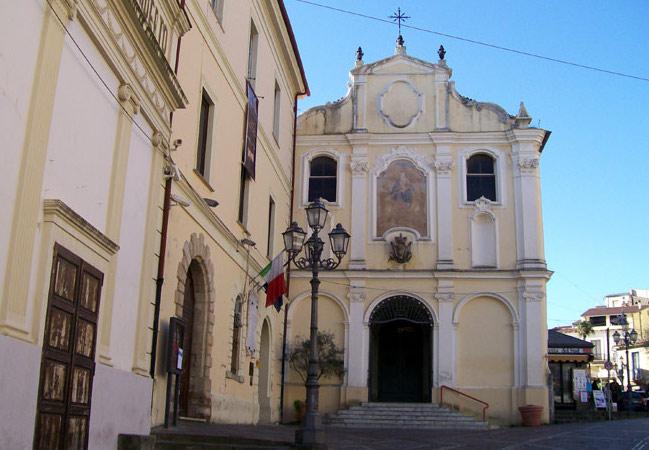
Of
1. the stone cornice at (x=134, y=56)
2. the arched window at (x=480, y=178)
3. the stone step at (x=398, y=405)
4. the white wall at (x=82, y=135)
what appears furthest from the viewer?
the arched window at (x=480, y=178)

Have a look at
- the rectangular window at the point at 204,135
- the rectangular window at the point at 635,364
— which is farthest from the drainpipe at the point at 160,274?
the rectangular window at the point at 635,364

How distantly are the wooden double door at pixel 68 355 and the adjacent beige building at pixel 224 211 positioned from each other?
4.32 metres

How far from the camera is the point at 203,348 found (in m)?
16.1

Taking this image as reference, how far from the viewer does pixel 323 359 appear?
86.5ft

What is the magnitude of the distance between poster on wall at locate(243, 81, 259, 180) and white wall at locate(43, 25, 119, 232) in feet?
30.6

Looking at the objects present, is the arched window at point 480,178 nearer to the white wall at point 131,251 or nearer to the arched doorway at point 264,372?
the arched doorway at point 264,372

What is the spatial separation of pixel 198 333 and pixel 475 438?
755 centimetres

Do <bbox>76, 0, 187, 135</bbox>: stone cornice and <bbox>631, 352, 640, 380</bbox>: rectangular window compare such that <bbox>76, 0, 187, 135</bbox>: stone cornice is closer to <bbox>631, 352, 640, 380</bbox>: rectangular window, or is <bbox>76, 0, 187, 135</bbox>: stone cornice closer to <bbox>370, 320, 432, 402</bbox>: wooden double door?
<bbox>370, 320, 432, 402</bbox>: wooden double door

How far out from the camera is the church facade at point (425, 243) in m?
26.3

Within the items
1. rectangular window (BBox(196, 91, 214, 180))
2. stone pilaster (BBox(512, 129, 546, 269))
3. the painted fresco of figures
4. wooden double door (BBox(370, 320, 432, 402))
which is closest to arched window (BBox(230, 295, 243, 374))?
rectangular window (BBox(196, 91, 214, 180))

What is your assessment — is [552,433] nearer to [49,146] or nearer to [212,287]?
[212,287]

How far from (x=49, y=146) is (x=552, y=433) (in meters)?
16.8

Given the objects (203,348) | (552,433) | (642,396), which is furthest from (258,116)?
(642,396)

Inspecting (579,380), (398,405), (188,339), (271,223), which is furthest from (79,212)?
(579,380)
